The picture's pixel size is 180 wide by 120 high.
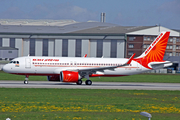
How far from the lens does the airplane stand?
45.4 m

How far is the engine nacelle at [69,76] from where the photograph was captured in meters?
44.1

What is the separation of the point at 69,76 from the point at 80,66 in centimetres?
358

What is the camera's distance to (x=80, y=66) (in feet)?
156

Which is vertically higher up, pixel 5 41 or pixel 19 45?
pixel 5 41

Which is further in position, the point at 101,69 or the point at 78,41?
the point at 78,41

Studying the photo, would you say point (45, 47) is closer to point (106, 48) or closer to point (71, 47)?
point (71, 47)

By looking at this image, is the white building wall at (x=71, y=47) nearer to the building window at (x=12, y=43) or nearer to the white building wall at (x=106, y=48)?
the white building wall at (x=106, y=48)

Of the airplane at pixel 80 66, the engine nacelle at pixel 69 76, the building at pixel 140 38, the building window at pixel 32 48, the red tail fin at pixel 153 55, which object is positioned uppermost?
the building at pixel 140 38

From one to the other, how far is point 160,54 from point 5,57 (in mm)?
→ 70965

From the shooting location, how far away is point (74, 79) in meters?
44.9

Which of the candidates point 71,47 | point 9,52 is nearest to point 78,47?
point 71,47

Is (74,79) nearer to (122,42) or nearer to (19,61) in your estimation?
(19,61)

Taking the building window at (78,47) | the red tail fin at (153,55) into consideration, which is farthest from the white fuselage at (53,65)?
the building window at (78,47)

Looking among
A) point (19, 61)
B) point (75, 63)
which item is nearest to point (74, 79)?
point (75, 63)
